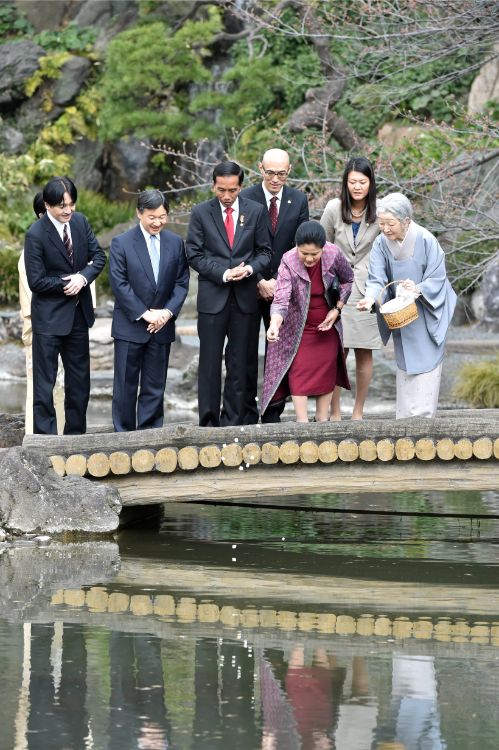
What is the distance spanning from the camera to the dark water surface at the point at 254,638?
5125 mm

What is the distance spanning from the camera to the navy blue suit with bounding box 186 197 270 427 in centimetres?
871

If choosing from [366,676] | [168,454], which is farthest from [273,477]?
[366,676]

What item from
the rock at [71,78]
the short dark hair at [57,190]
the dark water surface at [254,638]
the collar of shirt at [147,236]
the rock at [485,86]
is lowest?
the dark water surface at [254,638]

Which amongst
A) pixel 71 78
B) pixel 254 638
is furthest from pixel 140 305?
pixel 71 78

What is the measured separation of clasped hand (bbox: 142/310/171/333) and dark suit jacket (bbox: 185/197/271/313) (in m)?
0.28

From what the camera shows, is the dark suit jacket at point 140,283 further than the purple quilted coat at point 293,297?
Yes

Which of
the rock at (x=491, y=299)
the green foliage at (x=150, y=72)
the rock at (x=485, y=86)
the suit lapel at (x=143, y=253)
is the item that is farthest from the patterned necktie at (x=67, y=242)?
the green foliage at (x=150, y=72)

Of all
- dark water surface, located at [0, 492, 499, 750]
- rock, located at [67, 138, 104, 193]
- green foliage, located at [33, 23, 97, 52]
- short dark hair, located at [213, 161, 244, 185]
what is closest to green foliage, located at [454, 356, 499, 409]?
dark water surface, located at [0, 492, 499, 750]

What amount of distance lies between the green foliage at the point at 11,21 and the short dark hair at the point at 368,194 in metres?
19.6

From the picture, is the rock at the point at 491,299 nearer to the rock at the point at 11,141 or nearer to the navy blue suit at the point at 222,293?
the rock at the point at 11,141

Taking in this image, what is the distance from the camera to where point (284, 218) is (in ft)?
29.3

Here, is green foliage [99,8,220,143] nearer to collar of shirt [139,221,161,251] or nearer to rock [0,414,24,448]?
rock [0,414,24,448]

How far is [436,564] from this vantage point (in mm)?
8055

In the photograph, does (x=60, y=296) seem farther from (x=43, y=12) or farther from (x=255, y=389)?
(x=43, y=12)
